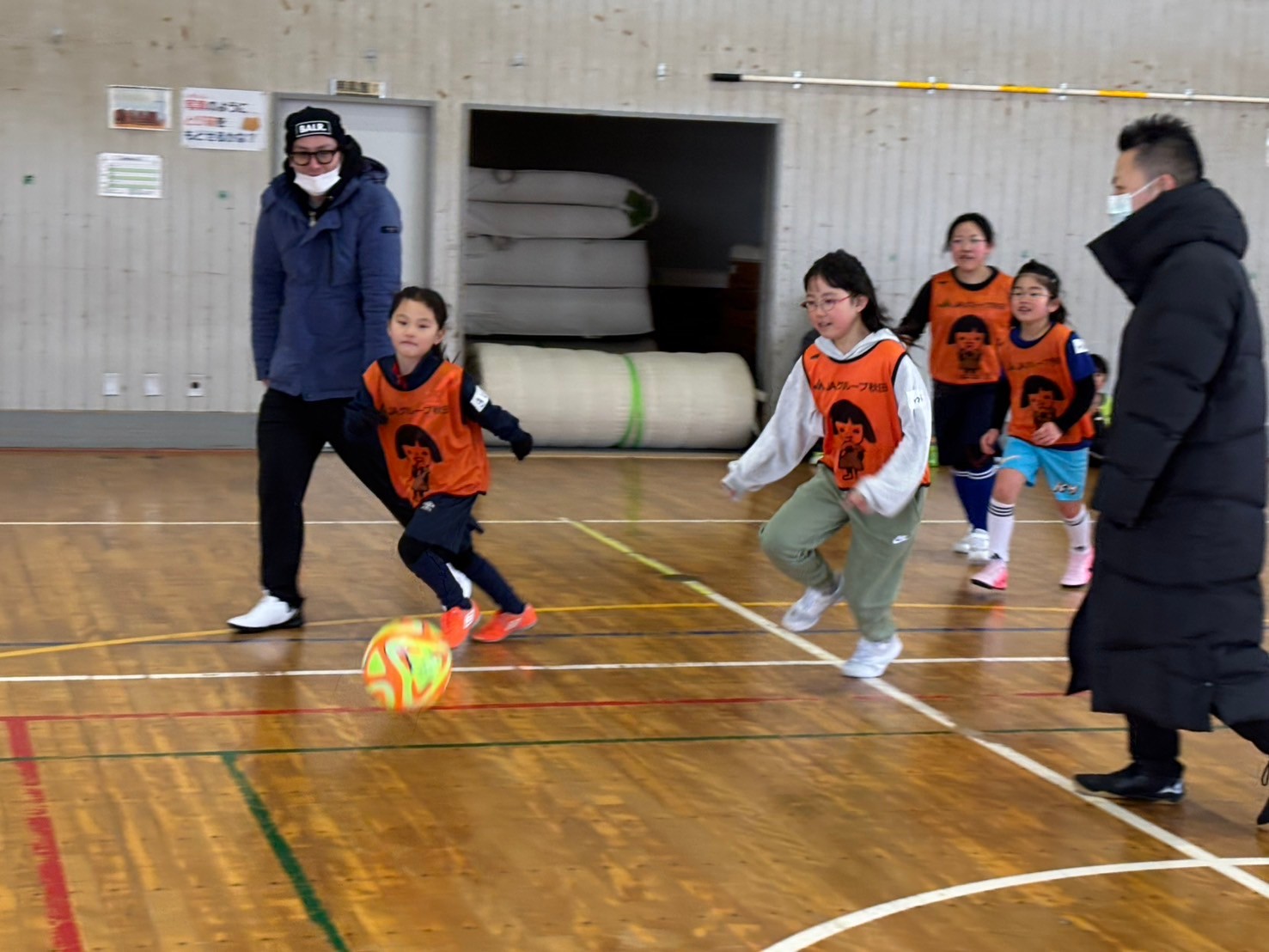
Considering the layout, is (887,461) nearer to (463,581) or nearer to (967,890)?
(463,581)

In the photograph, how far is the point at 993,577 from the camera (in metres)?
7.66

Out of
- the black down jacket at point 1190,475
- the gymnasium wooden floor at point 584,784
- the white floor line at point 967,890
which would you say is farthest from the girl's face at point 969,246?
the white floor line at point 967,890

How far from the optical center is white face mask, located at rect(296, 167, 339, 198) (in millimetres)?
6027

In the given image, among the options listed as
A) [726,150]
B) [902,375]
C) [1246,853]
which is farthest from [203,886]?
[726,150]

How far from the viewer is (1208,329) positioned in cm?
413

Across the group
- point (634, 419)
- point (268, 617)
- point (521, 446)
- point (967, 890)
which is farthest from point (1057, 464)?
point (634, 419)

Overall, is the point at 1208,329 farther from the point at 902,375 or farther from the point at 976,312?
the point at 976,312

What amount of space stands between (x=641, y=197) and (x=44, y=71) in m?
5.06

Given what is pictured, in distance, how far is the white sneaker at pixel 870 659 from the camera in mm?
5871

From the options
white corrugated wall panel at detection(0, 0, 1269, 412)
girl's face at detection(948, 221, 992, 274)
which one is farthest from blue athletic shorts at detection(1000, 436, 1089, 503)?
white corrugated wall panel at detection(0, 0, 1269, 412)

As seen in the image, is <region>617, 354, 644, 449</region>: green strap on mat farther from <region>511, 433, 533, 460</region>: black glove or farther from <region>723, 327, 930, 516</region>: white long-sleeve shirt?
<region>511, 433, 533, 460</region>: black glove

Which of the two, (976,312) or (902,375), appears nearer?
(902,375)

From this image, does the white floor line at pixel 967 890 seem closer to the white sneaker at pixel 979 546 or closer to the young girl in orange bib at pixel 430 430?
the young girl in orange bib at pixel 430 430

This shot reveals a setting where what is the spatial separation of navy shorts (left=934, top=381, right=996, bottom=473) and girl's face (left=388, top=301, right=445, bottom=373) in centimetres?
350
